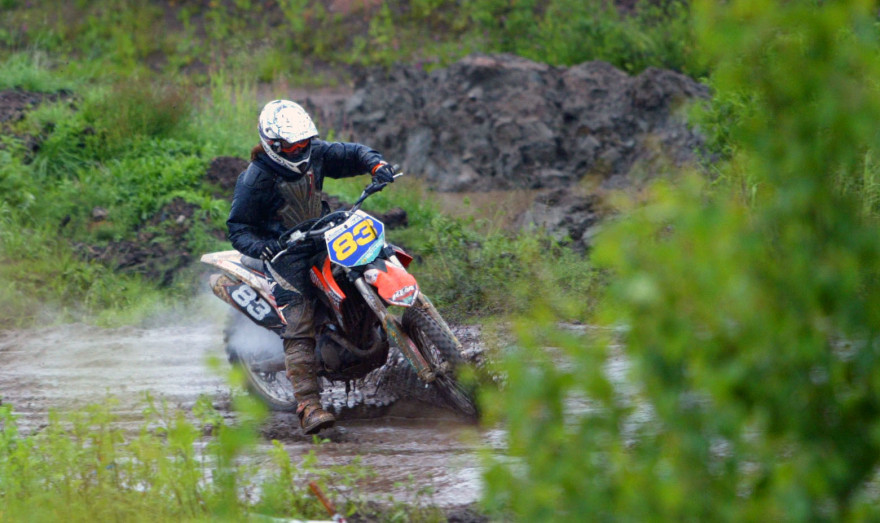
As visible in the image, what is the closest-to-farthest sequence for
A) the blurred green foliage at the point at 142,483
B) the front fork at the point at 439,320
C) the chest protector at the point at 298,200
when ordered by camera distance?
the blurred green foliage at the point at 142,483 → the front fork at the point at 439,320 → the chest protector at the point at 298,200

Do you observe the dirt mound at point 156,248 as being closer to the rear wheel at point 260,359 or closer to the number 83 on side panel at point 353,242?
the rear wheel at point 260,359

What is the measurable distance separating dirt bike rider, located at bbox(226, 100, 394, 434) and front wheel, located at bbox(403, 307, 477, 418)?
818 mm

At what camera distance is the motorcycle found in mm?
6348

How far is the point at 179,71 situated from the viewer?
1956 centimetres

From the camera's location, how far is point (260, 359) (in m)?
7.71

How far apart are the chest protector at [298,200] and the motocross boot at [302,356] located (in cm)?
58

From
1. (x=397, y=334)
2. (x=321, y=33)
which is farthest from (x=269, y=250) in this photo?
(x=321, y=33)

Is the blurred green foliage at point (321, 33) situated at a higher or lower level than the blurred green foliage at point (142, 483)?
higher

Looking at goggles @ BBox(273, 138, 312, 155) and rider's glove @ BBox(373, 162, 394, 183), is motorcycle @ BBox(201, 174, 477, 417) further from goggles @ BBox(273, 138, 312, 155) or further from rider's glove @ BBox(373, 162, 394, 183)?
goggles @ BBox(273, 138, 312, 155)

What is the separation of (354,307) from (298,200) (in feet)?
2.66

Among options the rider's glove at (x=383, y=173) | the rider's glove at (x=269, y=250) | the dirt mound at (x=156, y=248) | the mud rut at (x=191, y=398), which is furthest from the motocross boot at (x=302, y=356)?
the dirt mound at (x=156, y=248)

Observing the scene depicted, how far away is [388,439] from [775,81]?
448 cm

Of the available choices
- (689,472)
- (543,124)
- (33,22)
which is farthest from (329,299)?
(33,22)

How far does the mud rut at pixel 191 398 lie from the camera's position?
18.7ft
